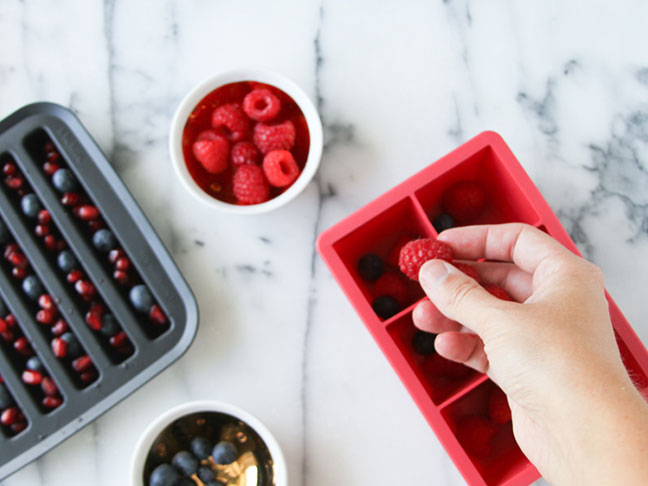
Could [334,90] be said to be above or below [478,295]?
above

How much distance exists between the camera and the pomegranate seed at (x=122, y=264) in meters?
1.12

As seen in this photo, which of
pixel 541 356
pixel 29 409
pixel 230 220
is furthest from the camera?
pixel 230 220

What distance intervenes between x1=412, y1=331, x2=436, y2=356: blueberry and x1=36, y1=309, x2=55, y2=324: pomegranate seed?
0.67 m

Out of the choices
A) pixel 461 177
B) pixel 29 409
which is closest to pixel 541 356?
pixel 461 177

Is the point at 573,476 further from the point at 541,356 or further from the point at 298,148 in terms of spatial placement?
the point at 298,148

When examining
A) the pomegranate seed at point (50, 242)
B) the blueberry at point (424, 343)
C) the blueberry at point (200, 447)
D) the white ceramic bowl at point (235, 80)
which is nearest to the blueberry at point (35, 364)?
the pomegranate seed at point (50, 242)

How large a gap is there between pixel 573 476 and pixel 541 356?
0.18m

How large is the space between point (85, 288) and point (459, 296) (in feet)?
2.21

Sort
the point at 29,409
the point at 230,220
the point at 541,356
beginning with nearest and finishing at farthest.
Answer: the point at 541,356 < the point at 29,409 < the point at 230,220

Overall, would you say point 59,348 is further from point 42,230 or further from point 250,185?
point 250,185

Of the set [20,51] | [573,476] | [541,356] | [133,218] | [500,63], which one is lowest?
[573,476]

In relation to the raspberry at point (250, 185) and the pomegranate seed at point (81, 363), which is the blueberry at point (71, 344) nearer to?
the pomegranate seed at point (81, 363)

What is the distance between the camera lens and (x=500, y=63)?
1.23 metres

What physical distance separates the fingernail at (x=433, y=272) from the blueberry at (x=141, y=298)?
499 millimetres
